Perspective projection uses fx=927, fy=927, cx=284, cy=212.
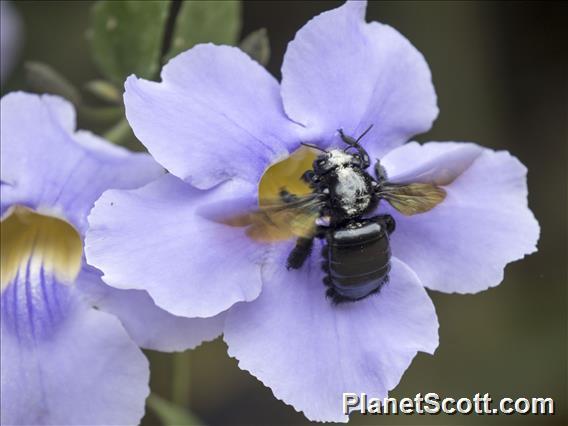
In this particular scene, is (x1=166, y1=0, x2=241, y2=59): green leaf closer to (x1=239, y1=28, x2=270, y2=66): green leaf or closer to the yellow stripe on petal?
(x1=239, y1=28, x2=270, y2=66): green leaf

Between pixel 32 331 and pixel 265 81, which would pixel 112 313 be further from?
pixel 265 81

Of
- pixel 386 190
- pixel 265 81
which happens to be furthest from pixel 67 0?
pixel 386 190

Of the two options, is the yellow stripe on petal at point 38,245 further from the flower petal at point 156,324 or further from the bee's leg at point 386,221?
the bee's leg at point 386,221

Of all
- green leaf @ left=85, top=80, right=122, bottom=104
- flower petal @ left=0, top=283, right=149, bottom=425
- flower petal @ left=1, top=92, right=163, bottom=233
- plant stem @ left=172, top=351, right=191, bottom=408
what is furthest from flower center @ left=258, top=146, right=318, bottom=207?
plant stem @ left=172, top=351, right=191, bottom=408

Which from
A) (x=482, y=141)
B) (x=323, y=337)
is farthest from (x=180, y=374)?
(x=482, y=141)

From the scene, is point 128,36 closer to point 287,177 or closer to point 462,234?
point 287,177

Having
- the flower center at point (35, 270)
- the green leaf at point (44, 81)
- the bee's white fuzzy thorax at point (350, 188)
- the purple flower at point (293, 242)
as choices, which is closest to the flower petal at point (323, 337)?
the purple flower at point (293, 242)

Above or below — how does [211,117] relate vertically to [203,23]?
below
